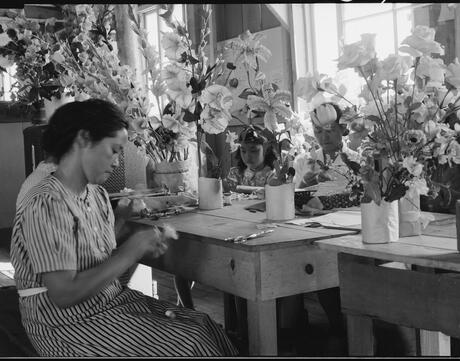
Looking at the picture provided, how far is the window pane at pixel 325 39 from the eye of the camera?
228 inches

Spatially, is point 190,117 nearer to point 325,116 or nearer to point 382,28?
point 325,116

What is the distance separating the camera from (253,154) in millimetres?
2168

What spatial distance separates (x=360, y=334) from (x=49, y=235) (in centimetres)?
89

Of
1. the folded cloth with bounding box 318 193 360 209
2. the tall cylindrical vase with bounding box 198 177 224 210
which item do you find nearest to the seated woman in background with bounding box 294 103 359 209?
the folded cloth with bounding box 318 193 360 209

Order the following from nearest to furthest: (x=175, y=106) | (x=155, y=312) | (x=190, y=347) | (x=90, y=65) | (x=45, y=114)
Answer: (x=190, y=347) < (x=155, y=312) < (x=175, y=106) < (x=90, y=65) < (x=45, y=114)

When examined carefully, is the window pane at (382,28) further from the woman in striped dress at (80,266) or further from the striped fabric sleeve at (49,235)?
the striped fabric sleeve at (49,235)

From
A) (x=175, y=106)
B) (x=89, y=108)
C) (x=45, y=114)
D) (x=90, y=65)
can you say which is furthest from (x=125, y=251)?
(x=45, y=114)

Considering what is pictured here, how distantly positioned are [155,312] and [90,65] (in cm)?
154

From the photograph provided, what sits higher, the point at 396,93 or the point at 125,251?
the point at 396,93

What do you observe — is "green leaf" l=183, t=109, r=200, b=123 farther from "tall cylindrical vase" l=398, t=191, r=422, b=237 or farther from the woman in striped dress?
"tall cylindrical vase" l=398, t=191, r=422, b=237

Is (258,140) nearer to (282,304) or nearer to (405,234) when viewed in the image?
(405,234)

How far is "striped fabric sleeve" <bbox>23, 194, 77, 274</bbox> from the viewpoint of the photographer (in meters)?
1.49

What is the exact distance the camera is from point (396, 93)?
157 cm

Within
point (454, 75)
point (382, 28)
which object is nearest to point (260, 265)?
point (454, 75)
